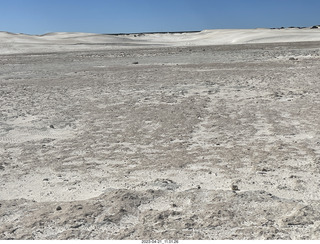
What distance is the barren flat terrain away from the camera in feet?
9.42

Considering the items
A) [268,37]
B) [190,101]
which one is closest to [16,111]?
[190,101]

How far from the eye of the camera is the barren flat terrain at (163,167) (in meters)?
2.87

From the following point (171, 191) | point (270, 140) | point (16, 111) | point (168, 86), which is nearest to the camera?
point (171, 191)

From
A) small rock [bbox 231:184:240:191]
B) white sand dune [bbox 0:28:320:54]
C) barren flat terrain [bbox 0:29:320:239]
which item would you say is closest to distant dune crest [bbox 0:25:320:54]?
white sand dune [bbox 0:28:320:54]

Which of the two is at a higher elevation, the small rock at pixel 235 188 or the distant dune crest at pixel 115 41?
the small rock at pixel 235 188

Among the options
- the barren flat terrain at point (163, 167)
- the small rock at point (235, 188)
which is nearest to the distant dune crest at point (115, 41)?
the barren flat terrain at point (163, 167)

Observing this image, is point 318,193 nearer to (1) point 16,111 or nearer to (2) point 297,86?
(1) point 16,111

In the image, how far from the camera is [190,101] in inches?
296

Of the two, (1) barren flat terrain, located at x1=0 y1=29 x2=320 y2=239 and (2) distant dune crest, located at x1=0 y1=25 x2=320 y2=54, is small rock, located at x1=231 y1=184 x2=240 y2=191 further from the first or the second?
(2) distant dune crest, located at x1=0 y1=25 x2=320 y2=54

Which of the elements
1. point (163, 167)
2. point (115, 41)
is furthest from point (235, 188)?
point (115, 41)

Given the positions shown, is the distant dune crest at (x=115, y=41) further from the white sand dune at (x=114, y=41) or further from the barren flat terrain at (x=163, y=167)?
the barren flat terrain at (x=163, y=167)

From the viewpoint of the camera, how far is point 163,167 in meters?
4.02

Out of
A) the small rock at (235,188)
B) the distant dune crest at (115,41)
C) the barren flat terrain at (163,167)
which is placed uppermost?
the small rock at (235,188)

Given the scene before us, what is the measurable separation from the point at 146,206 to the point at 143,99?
190 inches
